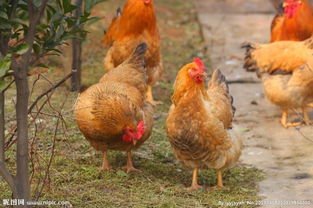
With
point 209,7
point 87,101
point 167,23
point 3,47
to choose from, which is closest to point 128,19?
point 87,101

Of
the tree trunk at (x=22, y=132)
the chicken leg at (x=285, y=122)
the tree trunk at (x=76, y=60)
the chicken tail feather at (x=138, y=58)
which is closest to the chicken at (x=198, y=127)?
the chicken tail feather at (x=138, y=58)

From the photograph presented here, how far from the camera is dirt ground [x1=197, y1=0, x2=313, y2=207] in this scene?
5.74 m

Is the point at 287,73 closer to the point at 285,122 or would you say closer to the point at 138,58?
the point at 285,122

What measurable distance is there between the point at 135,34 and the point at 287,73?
74.9 inches

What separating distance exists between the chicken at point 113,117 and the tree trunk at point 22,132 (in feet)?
4.59

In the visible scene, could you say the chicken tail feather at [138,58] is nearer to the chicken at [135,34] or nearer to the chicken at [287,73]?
the chicken at [135,34]

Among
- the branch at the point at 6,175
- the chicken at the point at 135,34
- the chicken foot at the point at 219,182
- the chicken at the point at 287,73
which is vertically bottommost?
the chicken foot at the point at 219,182

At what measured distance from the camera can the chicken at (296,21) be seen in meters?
8.05

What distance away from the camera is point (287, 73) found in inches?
290

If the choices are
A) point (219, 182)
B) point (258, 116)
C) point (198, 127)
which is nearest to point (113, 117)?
point (198, 127)

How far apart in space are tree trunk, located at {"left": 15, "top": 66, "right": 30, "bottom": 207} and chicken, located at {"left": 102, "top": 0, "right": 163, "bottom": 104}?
3.89 metres

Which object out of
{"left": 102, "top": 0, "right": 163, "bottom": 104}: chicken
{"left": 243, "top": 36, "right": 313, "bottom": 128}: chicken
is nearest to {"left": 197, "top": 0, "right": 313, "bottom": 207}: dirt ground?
{"left": 243, "top": 36, "right": 313, "bottom": 128}: chicken

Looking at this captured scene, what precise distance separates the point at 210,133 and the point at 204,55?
18.0ft

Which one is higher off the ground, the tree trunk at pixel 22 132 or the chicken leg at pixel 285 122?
the tree trunk at pixel 22 132
